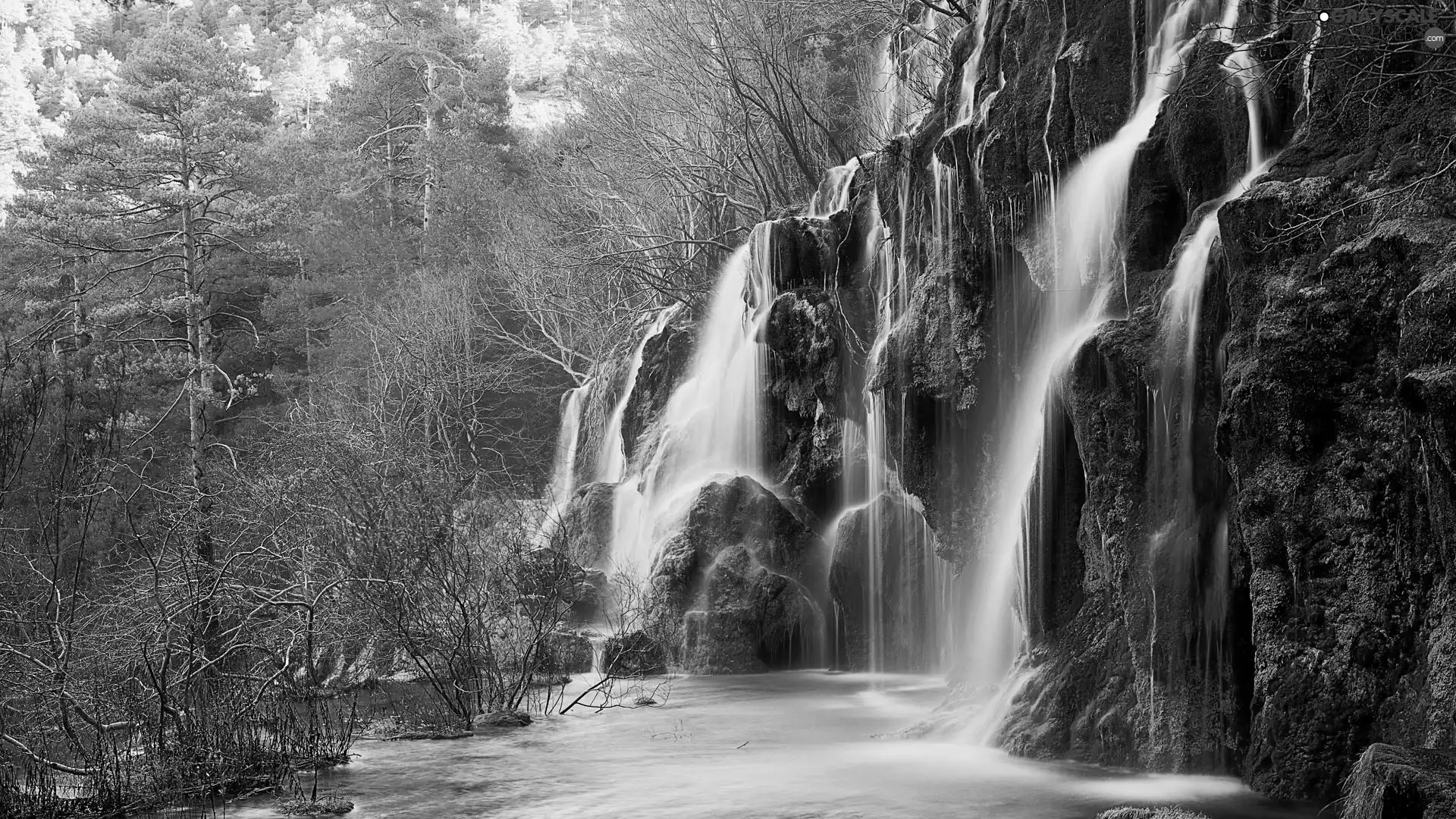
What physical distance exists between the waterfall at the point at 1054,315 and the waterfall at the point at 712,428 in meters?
6.44

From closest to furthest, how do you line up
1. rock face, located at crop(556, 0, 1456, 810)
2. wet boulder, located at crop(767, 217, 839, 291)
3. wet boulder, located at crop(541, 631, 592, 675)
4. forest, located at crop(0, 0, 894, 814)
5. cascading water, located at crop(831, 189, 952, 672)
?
1. rock face, located at crop(556, 0, 1456, 810)
2. forest, located at crop(0, 0, 894, 814)
3. cascading water, located at crop(831, 189, 952, 672)
4. wet boulder, located at crop(541, 631, 592, 675)
5. wet boulder, located at crop(767, 217, 839, 291)

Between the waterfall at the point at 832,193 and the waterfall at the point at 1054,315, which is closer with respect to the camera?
the waterfall at the point at 1054,315

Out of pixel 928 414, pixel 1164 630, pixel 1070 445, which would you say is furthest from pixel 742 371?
pixel 1164 630

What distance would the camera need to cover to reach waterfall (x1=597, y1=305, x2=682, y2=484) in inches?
1006

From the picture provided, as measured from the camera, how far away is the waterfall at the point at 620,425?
83.9ft

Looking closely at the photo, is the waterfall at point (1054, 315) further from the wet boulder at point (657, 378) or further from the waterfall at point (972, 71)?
the wet boulder at point (657, 378)

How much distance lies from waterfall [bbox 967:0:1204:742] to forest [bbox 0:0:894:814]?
4.68m

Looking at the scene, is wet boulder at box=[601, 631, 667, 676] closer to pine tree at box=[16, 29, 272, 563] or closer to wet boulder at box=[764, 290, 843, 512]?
wet boulder at box=[764, 290, 843, 512]

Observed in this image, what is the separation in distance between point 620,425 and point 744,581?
9.31m

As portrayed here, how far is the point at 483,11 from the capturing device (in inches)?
3809

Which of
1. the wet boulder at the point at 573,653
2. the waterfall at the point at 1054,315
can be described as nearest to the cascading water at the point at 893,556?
the waterfall at the point at 1054,315

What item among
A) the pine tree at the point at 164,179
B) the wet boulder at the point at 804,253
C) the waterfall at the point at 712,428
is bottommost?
the waterfall at the point at 712,428

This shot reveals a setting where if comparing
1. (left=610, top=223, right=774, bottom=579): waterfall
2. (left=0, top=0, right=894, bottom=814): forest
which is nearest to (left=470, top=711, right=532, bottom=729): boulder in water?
(left=0, top=0, right=894, bottom=814): forest

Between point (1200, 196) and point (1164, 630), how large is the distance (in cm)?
380
